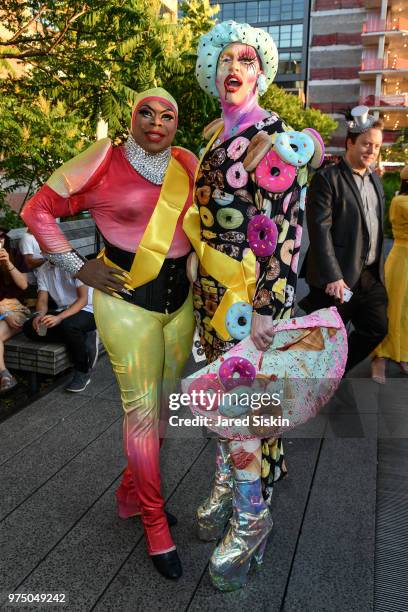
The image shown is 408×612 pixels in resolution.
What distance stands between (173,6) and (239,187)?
29.8 meters

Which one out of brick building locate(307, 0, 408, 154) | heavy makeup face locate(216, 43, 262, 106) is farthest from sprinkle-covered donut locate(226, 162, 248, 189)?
brick building locate(307, 0, 408, 154)

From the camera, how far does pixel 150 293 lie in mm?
2295

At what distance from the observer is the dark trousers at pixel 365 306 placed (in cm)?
→ 384

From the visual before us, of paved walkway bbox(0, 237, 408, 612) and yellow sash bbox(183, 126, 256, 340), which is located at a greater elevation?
yellow sash bbox(183, 126, 256, 340)

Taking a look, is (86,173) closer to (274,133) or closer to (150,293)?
(150,293)

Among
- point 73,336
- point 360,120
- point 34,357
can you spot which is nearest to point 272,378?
point 360,120

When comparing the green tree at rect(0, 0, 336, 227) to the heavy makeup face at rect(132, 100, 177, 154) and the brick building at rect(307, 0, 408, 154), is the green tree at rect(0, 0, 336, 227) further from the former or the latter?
the brick building at rect(307, 0, 408, 154)

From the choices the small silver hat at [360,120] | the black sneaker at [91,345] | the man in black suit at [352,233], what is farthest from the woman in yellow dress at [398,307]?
the black sneaker at [91,345]

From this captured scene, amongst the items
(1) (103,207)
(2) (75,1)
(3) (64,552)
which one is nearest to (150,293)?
(1) (103,207)

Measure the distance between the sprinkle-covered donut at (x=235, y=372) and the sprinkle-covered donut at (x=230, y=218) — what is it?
507 millimetres

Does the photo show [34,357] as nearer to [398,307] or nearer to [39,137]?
[39,137]

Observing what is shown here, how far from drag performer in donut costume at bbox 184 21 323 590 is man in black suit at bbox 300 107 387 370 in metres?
1.47

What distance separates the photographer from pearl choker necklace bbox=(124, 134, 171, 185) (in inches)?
88.4

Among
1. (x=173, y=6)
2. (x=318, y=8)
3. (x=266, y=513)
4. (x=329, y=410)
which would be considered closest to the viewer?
(x=266, y=513)
